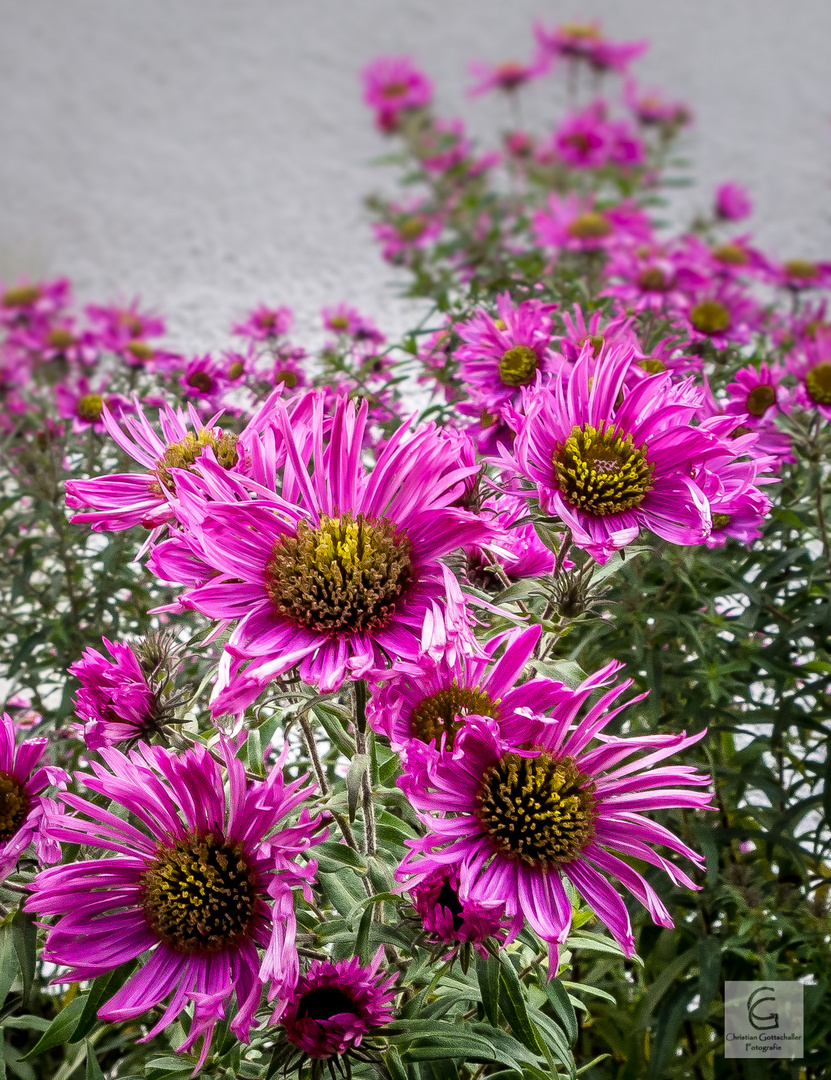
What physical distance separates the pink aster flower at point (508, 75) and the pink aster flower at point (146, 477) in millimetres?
1625

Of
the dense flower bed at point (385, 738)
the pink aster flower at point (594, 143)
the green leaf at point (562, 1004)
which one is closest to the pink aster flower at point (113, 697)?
the dense flower bed at point (385, 738)

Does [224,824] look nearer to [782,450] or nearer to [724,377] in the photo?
[782,450]

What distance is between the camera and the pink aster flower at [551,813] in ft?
1.09

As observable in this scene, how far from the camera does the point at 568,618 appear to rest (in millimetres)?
409

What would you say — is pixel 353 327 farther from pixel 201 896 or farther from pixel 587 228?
pixel 201 896

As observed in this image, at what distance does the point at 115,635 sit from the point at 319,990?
0.45 metres

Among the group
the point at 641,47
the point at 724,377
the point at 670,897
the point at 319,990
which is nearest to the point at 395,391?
the point at 724,377

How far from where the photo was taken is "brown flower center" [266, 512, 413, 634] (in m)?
0.34

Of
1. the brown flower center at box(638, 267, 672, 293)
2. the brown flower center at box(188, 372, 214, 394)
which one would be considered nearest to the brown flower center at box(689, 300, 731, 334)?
the brown flower center at box(638, 267, 672, 293)

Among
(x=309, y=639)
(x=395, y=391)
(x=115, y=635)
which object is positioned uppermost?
(x=395, y=391)

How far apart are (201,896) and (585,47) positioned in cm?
187

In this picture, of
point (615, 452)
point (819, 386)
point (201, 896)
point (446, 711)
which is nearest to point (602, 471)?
point (615, 452)

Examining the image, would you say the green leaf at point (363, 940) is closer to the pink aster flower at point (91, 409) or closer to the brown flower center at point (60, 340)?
the pink aster flower at point (91, 409)

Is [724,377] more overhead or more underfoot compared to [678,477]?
more overhead
